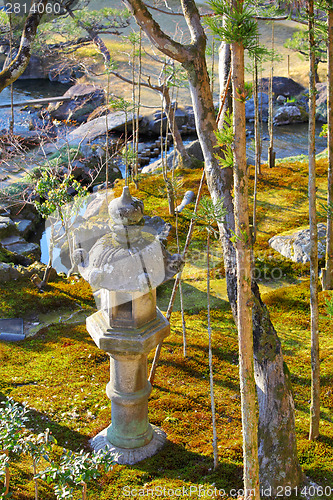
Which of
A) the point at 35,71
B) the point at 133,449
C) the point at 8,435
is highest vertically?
the point at 35,71

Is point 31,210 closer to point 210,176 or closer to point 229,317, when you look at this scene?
point 229,317

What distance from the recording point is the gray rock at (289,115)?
19719 mm

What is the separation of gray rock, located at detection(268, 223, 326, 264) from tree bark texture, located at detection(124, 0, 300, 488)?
484cm

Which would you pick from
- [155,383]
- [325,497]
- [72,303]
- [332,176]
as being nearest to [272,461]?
[325,497]

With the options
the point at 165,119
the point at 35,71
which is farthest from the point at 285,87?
the point at 35,71

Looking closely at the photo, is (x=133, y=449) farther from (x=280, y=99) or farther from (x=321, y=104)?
(x=280, y=99)

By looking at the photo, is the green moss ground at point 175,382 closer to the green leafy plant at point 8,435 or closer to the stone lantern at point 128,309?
the stone lantern at point 128,309

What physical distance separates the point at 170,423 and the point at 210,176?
2.45 m

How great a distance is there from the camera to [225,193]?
4.48 m

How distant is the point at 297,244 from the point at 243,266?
648 cm

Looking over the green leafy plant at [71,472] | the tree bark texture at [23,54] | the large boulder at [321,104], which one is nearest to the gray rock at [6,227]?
the tree bark texture at [23,54]

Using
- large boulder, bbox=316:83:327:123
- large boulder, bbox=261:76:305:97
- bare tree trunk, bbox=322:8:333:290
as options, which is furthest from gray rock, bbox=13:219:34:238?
large boulder, bbox=261:76:305:97

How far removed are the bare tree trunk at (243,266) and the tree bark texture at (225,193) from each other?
3.61ft

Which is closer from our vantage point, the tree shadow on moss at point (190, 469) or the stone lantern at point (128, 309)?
the stone lantern at point (128, 309)
